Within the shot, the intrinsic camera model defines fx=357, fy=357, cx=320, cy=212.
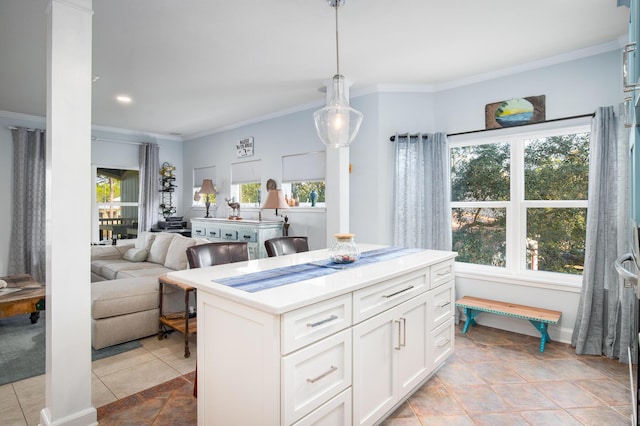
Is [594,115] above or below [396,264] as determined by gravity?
above

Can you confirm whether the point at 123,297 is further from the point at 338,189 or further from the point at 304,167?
the point at 304,167

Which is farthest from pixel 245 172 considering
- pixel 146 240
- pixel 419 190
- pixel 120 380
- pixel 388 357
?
pixel 388 357

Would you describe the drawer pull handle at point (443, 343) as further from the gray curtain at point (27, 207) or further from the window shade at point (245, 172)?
the gray curtain at point (27, 207)

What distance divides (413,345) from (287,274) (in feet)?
3.07

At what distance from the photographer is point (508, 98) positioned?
359cm

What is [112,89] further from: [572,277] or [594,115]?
[572,277]

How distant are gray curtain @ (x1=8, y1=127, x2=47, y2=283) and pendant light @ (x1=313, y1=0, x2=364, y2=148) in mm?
5176

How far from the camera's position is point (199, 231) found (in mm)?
5926

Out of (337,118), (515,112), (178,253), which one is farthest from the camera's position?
(178,253)

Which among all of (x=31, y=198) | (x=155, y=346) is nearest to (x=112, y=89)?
(x=31, y=198)

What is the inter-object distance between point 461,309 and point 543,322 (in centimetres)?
87

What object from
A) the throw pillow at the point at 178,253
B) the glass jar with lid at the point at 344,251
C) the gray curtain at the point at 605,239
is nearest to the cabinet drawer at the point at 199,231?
the throw pillow at the point at 178,253

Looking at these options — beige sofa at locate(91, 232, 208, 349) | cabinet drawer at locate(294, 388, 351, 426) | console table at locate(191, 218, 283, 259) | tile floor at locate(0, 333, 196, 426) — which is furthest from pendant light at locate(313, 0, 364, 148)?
console table at locate(191, 218, 283, 259)

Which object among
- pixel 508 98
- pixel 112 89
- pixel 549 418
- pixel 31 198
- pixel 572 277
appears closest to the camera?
pixel 549 418
